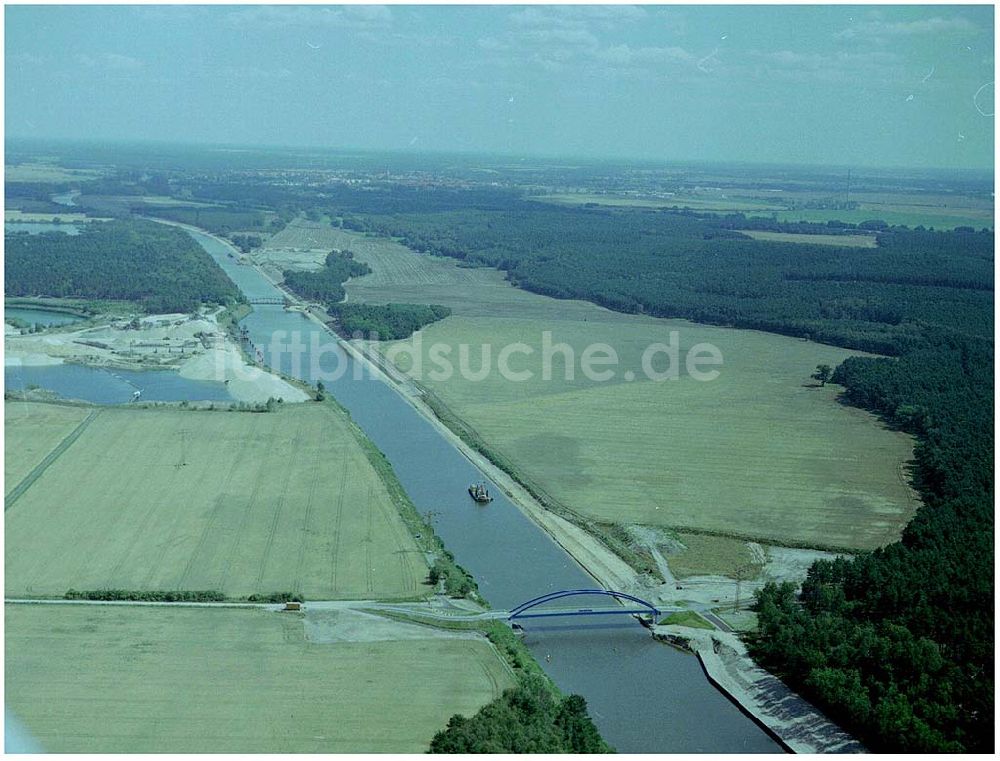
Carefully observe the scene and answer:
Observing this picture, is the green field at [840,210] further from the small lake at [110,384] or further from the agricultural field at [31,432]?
the agricultural field at [31,432]

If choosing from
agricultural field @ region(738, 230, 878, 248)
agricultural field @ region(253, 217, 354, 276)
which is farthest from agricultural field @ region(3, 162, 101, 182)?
agricultural field @ region(738, 230, 878, 248)

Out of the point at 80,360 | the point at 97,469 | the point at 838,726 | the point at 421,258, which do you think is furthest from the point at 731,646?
the point at 421,258

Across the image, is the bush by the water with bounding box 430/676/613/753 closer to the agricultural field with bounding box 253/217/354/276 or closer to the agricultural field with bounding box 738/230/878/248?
the agricultural field with bounding box 253/217/354/276

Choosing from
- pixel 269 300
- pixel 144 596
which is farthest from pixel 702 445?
pixel 269 300

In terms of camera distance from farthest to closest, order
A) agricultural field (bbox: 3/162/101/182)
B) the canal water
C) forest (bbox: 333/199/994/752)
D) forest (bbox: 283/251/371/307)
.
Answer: agricultural field (bbox: 3/162/101/182) < forest (bbox: 283/251/371/307) < forest (bbox: 333/199/994/752) < the canal water

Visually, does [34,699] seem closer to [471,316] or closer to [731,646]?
[731,646]

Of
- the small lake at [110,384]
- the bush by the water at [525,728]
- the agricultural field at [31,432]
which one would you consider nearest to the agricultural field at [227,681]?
the bush by the water at [525,728]

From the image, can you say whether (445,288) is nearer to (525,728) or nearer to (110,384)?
(110,384)
